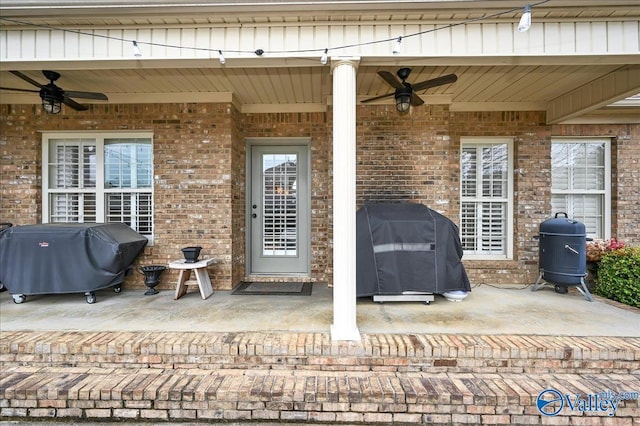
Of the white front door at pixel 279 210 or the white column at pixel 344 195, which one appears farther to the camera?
the white front door at pixel 279 210

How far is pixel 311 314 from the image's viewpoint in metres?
3.14

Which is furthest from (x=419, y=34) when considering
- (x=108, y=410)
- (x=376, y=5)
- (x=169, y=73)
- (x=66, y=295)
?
(x=66, y=295)

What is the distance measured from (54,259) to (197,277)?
1513 mm

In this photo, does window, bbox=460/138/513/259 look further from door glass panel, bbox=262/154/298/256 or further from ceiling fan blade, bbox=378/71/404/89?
door glass panel, bbox=262/154/298/256

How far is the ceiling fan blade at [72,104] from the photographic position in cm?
371

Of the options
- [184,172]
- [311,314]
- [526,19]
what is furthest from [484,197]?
[184,172]

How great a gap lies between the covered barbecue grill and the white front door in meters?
1.89

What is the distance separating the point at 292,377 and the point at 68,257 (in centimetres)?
286

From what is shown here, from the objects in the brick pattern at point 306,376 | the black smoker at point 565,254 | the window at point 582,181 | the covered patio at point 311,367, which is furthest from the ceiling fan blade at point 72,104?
the window at point 582,181

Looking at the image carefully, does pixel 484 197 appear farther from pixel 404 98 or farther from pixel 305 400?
pixel 305 400

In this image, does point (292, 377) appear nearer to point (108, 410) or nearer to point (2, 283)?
point (108, 410)
